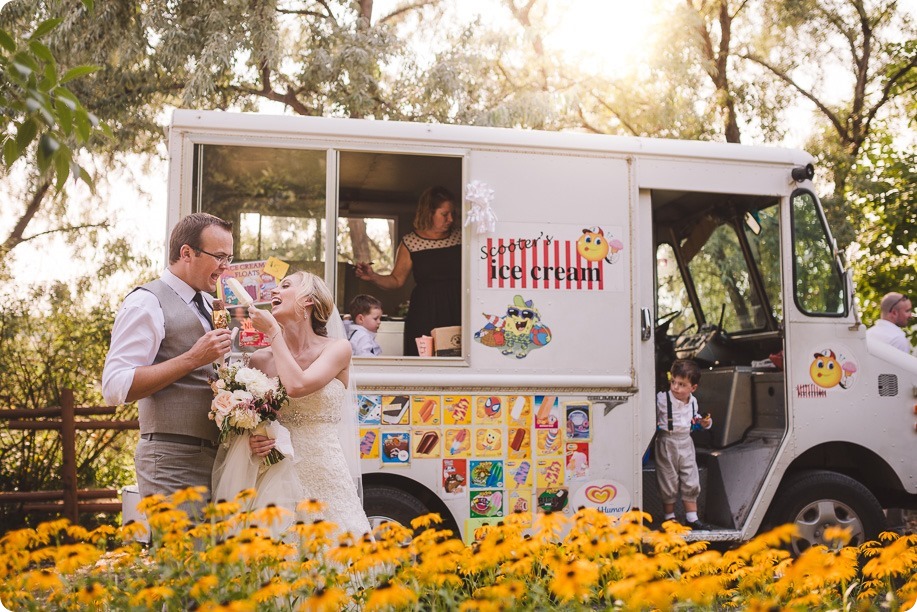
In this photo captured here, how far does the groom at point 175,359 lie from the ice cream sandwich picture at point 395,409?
1.40 m

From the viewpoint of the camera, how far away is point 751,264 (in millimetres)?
6480

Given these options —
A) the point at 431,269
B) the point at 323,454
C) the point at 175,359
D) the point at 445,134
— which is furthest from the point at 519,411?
the point at 175,359

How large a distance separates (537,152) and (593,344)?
1.23 meters

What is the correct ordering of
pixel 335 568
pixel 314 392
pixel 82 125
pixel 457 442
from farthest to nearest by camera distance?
pixel 457 442 < pixel 314 392 < pixel 335 568 < pixel 82 125

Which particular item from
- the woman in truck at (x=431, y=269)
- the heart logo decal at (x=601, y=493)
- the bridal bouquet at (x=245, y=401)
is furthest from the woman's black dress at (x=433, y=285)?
the bridal bouquet at (x=245, y=401)

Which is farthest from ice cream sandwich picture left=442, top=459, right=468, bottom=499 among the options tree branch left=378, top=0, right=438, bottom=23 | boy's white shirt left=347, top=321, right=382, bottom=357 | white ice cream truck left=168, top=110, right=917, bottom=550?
tree branch left=378, top=0, right=438, bottom=23

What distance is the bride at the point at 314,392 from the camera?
3977 millimetres

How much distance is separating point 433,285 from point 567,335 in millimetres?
1041

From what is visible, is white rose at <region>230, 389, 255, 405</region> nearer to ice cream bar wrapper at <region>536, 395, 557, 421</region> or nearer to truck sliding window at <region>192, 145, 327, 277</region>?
truck sliding window at <region>192, 145, 327, 277</region>

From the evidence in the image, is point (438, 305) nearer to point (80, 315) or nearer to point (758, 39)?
point (80, 315)

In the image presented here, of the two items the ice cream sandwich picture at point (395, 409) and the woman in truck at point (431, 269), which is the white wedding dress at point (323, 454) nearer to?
the ice cream sandwich picture at point (395, 409)

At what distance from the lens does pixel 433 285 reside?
5.93 m

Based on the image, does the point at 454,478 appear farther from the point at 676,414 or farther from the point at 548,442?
the point at 676,414

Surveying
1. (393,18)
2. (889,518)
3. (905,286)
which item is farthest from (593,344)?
(393,18)
